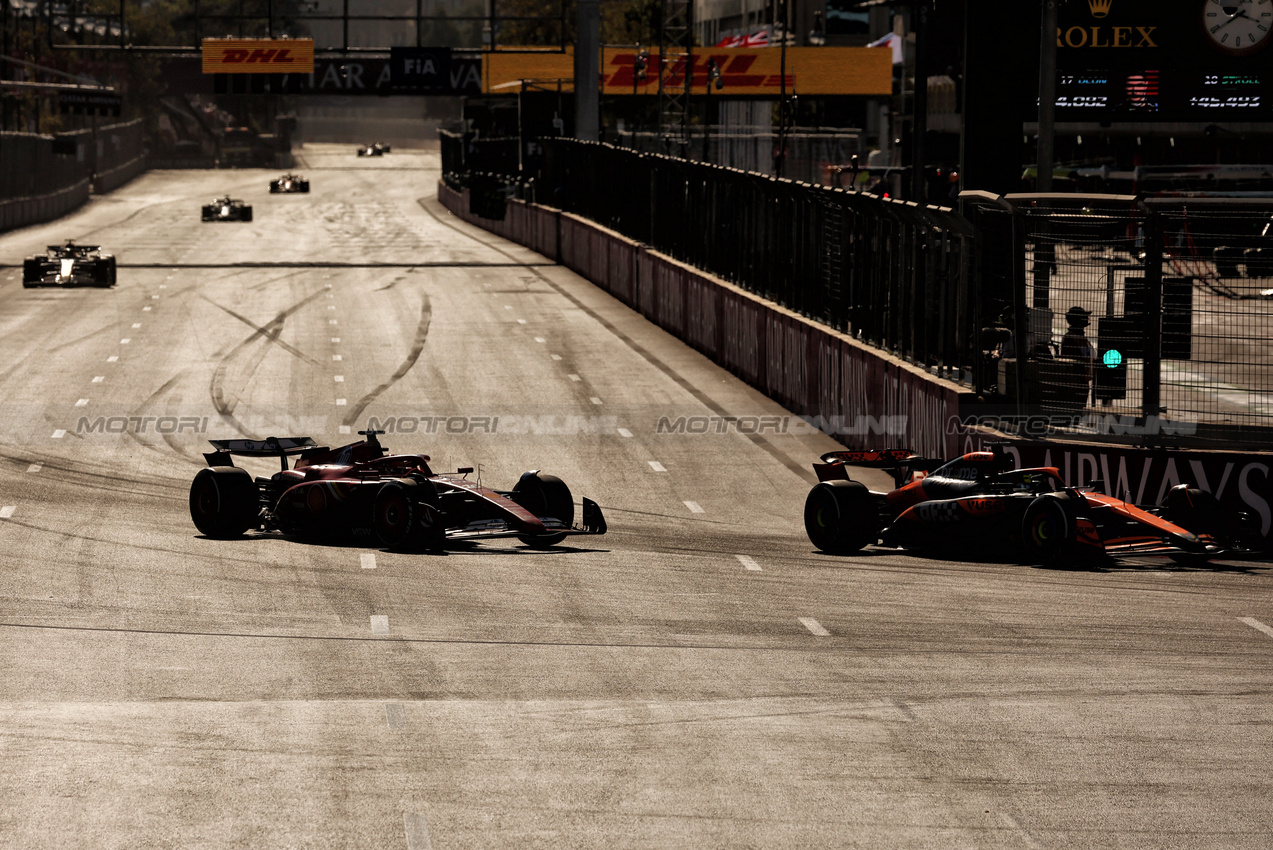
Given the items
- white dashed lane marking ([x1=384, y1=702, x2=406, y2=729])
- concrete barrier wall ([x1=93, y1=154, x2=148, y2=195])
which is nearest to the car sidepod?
white dashed lane marking ([x1=384, y1=702, x2=406, y2=729])

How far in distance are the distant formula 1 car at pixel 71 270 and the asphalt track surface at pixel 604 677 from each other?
20.8m

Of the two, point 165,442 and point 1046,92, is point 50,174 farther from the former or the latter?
point 1046,92

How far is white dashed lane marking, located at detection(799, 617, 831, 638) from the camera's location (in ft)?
42.9

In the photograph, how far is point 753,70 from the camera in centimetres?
8281

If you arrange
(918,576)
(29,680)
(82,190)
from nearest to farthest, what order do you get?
(29,680) < (918,576) < (82,190)

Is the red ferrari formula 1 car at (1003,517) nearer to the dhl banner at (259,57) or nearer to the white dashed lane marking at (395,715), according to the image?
the white dashed lane marking at (395,715)

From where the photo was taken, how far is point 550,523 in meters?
16.8

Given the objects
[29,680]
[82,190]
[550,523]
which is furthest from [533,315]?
[82,190]

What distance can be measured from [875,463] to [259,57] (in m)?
58.3

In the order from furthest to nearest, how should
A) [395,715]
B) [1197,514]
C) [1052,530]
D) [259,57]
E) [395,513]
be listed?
[259,57] → [395,513] → [1197,514] → [1052,530] → [395,715]

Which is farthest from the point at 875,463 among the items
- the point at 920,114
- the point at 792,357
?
the point at 920,114

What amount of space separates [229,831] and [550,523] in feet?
27.7

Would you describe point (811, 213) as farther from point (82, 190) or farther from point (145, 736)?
point (82, 190)

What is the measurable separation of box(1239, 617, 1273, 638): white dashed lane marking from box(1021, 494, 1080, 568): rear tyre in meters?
2.21
